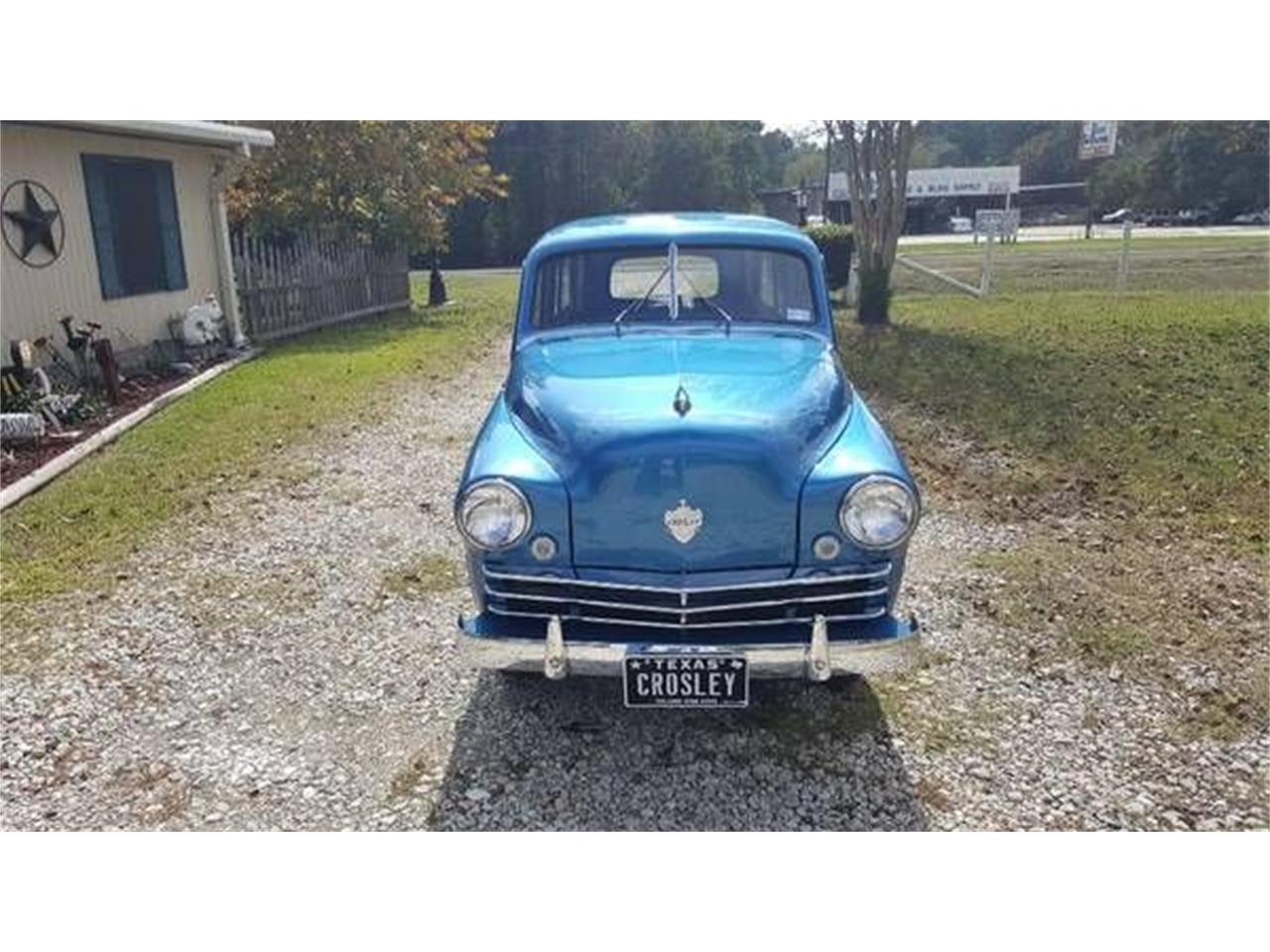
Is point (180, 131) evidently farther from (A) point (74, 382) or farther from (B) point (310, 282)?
(B) point (310, 282)

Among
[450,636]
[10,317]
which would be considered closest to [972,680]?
[450,636]

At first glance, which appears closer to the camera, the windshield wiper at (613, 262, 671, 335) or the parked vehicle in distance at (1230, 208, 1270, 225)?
the windshield wiper at (613, 262, 671, 335)

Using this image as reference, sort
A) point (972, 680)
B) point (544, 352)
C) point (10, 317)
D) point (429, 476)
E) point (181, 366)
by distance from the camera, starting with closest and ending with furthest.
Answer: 1. point (972, 680)
2. point (544, 352)
3. point (429, 476)
4. point (10, 317)
5. point (181, 366)

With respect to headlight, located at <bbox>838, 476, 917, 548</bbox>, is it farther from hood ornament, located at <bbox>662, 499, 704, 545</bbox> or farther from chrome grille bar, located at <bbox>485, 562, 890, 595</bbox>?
hood ornament, located at <bbox>662, 499, 704, 545</bbox>

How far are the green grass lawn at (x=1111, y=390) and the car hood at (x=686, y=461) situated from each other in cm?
337

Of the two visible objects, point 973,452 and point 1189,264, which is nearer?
point 973,452

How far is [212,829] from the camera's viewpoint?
2.99 m

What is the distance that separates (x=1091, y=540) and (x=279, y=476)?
17.3 ft

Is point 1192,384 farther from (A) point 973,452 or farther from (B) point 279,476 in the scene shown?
(B) point 279,476

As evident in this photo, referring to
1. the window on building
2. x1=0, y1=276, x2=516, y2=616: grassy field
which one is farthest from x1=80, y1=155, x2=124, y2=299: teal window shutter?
x1=0, y1=276, x2=516, y2=616: grassy field

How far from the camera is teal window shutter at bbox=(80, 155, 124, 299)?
965cm

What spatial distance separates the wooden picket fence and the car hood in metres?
11.2

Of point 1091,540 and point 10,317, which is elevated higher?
point 10,317

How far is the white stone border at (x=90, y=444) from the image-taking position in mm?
6141
